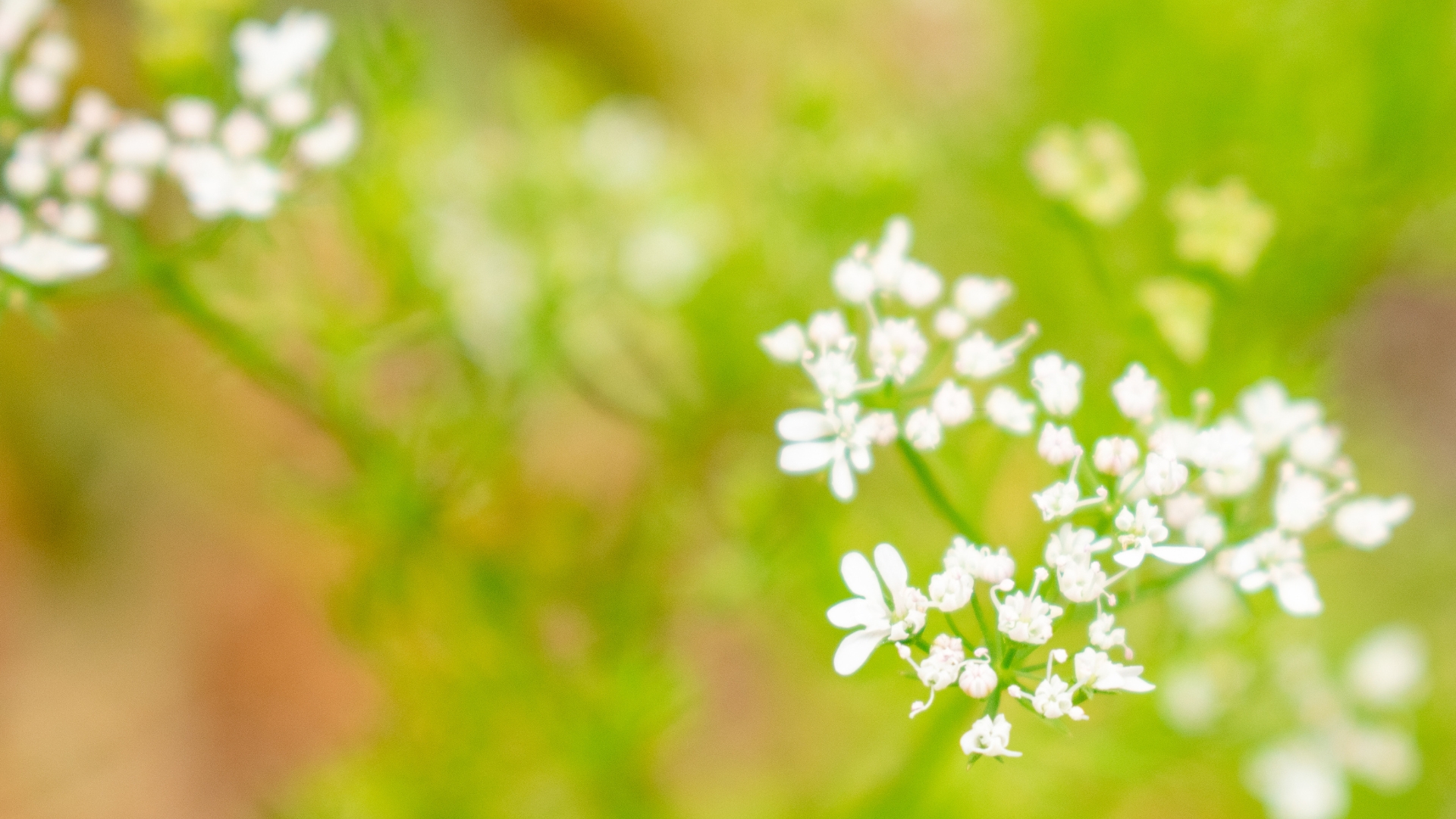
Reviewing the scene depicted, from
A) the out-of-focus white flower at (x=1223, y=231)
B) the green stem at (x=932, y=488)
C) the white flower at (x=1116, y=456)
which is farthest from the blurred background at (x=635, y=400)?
the white flower at (x=1116, y=456)

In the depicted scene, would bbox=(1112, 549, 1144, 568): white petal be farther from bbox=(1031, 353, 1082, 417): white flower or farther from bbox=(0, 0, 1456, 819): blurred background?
bbox=(0, 0, 1456, 819): blurred background

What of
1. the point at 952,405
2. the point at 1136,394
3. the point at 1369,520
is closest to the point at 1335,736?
the point at 1369,520

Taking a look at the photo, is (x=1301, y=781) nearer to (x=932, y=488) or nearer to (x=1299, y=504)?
(x=1299, y=504)

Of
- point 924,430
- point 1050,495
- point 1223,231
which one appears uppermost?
point 1223,231

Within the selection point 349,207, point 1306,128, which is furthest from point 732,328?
point 1306,128

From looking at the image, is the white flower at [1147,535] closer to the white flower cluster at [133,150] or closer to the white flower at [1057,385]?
the white flower at [1057,385]

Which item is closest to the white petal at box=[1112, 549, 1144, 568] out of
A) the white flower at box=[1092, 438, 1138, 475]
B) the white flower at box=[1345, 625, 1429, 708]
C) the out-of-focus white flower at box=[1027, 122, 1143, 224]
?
the white flower at box=[1092, 438, 1138, 475]

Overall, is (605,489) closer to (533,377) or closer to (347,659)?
(347,659)
